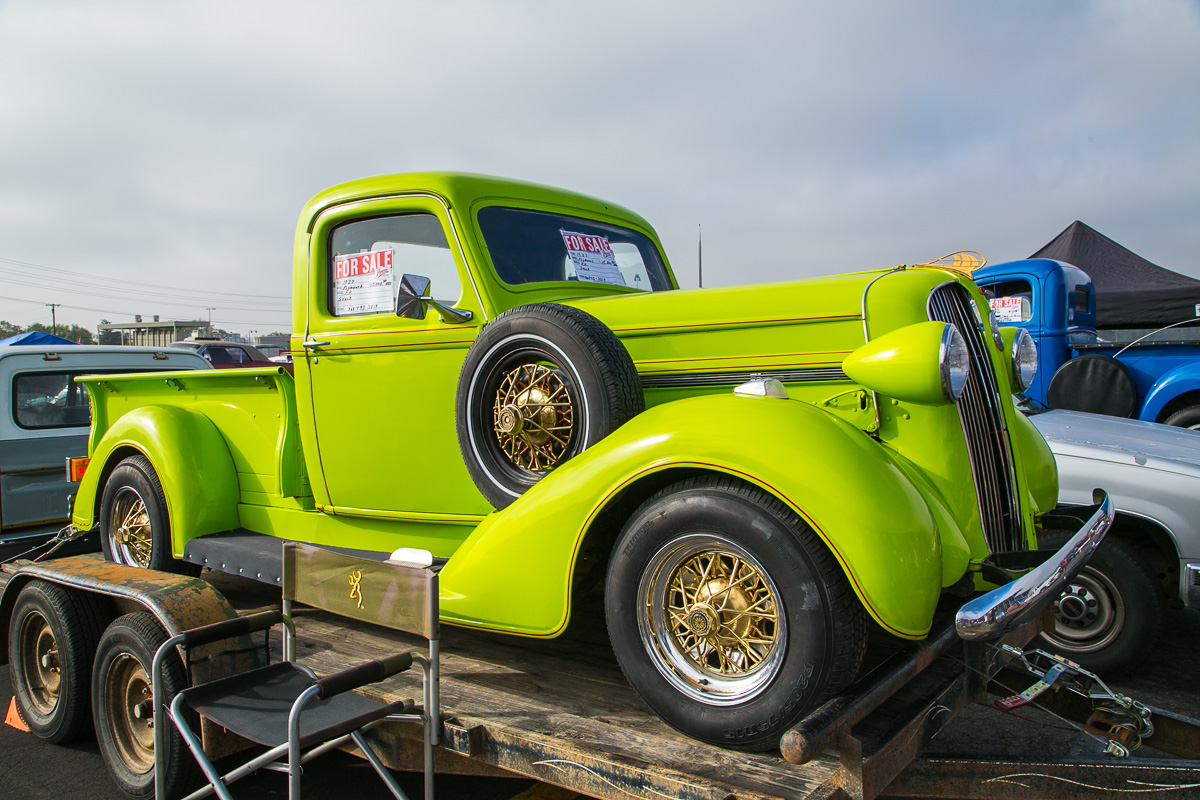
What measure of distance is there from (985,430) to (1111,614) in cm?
182

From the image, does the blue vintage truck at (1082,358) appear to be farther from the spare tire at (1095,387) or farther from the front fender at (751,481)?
the front fender at (751,481)

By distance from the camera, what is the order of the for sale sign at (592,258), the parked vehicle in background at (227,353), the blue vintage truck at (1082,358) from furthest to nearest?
the parked vehicle in background at (227,353) → the blue vintage truck at (1082,358) → the for sale sign at (592,258)

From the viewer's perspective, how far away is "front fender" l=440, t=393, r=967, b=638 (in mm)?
1990

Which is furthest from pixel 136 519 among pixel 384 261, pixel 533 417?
pixel 533 417

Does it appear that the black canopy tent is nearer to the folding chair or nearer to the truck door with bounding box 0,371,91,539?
the folding chair

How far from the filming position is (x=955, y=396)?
2.35m

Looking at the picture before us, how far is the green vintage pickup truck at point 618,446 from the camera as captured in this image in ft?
6.79

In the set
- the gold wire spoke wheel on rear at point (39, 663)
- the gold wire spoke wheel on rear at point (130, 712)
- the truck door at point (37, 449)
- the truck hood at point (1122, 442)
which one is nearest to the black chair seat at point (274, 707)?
the gold wire spoke wheel on rear at point (130, 712)

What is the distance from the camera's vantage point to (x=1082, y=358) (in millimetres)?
7301

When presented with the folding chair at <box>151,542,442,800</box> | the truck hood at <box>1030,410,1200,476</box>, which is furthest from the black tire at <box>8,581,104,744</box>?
the truck hood at <box>1030,410,1200,476</box>

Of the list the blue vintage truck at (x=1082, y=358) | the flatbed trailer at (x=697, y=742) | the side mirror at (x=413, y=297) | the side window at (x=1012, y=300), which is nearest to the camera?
the flatbed trailer at (x=697, y=742)

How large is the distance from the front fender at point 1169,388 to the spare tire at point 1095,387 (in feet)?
0.38

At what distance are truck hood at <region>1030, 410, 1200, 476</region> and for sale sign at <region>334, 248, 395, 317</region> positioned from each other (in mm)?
3447

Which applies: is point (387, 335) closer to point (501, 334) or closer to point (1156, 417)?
point (501, 334)
